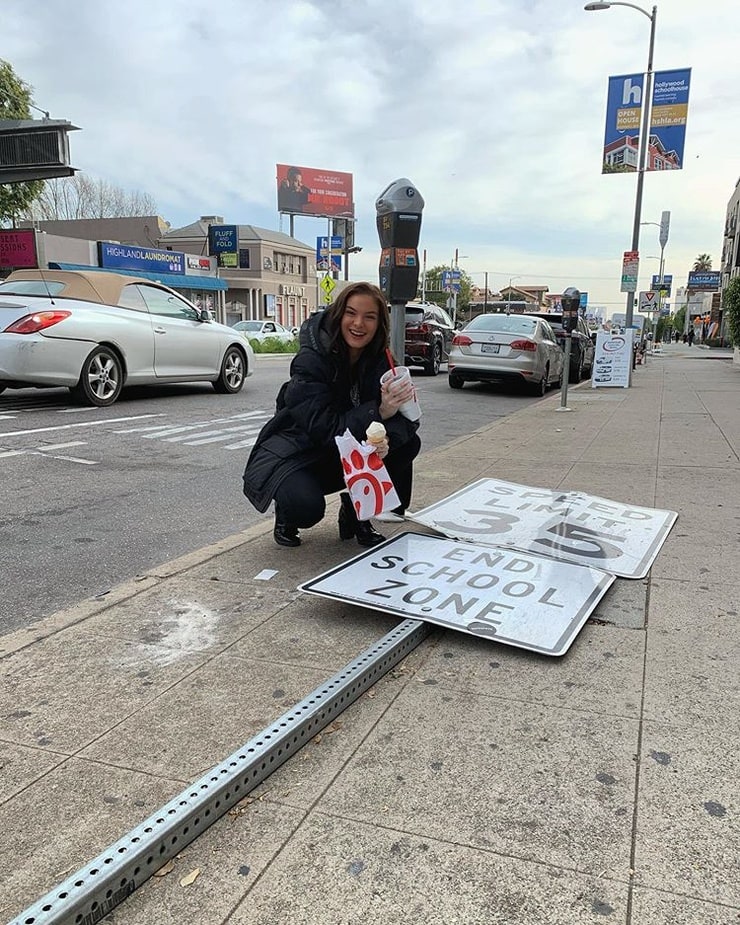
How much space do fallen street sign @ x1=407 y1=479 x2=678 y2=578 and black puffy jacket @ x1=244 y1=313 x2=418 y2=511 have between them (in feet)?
2.63

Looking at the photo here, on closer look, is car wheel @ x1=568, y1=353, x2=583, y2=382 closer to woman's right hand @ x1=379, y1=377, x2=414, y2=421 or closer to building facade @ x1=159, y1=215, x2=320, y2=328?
woman's right hand @ x1=379, y1=377, x2=414, y2=421

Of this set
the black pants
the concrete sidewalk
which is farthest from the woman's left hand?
the concrete sidewalk

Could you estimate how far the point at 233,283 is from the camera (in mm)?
60188

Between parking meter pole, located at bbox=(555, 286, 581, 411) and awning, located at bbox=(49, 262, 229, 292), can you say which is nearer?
parking meter pole, located at bbox=(555, 286, 581, 411)

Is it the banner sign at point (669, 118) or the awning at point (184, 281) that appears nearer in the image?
the banner sign at point (669, 118)

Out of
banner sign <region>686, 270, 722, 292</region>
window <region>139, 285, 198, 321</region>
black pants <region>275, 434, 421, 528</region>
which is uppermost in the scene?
banner sign <region>686, 270, 722, 292</region>

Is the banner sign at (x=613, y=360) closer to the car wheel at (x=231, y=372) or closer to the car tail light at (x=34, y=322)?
the car wheel at (x=231, y=372)

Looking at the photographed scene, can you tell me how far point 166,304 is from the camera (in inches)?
405

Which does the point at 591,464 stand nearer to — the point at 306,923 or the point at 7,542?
the point at 7,542

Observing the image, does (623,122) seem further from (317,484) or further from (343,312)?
(317,484)

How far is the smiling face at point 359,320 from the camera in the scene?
12.4 ft

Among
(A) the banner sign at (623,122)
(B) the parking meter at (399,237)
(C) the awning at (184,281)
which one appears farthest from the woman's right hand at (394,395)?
(C) the awning at (184,281)

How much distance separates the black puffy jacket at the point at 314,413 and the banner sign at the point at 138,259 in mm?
35364

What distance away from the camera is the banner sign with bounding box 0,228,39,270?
3138 cm
